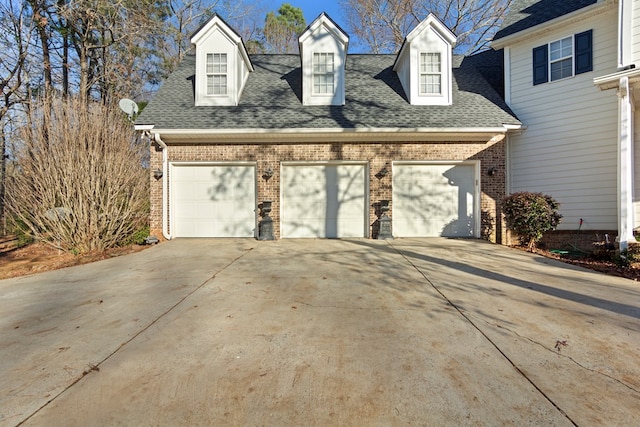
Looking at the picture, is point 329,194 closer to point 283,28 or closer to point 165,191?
point 165,191

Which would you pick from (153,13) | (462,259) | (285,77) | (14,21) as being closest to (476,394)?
(462,259)

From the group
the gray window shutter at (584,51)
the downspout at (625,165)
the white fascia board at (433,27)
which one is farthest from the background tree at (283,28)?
the downspout at (625,165)

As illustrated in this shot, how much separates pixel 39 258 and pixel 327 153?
7.48 meters

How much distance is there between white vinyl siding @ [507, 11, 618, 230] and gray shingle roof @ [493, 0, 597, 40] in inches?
17.3

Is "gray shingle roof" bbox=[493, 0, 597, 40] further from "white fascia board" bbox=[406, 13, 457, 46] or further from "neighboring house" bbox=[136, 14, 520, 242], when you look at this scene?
"neighboring house" bbox=[136, 14, 520, 242]

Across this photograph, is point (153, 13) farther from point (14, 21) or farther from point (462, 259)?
point (462, 259)

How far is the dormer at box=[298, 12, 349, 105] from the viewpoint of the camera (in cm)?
934

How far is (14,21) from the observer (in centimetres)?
1138

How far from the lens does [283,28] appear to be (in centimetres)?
2025

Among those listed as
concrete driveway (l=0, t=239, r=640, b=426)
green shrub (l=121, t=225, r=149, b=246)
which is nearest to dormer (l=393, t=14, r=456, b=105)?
concrete driveway (l=0, t=239, r=640, b=426)

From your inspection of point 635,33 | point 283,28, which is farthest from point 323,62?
point 283,28

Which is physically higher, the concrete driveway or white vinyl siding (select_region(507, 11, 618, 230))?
white vinyl siding (select_region(507, 11, 618, 230))

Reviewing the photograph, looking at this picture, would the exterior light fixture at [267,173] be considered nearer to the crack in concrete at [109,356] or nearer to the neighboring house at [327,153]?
the neighboring house at [327,153]

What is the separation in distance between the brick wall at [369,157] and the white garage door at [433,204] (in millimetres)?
295
